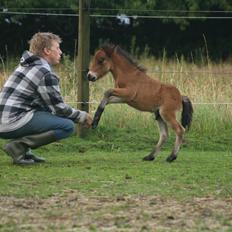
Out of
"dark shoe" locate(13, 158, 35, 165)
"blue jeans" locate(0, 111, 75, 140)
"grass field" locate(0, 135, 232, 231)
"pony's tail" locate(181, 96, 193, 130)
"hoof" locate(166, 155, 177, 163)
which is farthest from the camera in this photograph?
"pony's tail" locate(181, 96, 193, 130)

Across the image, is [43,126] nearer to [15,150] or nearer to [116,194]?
[15,150]

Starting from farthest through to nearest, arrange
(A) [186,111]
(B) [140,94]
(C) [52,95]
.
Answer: (A) [186,111] → (B) [140,94] → (C) [52,95]

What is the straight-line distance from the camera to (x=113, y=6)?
94.1 ft

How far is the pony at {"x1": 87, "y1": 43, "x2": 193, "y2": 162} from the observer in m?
9.48

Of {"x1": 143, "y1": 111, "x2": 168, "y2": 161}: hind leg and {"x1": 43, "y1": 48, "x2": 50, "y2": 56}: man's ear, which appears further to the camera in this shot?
{"x1": 143, "y1": 111, "x2": 168, "y2": 161}: hind leg

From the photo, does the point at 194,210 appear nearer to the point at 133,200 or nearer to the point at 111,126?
the point at 133,200

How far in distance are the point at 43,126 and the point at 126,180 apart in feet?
5.55

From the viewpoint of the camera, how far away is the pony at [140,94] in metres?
9.48

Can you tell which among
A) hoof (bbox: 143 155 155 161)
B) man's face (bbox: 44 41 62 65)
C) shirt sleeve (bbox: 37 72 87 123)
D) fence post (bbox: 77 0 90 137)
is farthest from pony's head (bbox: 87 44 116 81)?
fence post (bbox: 77 0 90 137)

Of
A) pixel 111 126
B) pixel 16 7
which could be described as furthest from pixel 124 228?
pixel 16 7

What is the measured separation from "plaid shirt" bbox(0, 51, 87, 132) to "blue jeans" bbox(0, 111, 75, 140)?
0.23 ft

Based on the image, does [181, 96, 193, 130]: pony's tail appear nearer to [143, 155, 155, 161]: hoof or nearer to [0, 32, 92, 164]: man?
[143, 155, 155, 161]: hoof

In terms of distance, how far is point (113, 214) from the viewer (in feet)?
18.8

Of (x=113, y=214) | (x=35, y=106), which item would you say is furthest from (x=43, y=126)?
(x=113, y=214)
